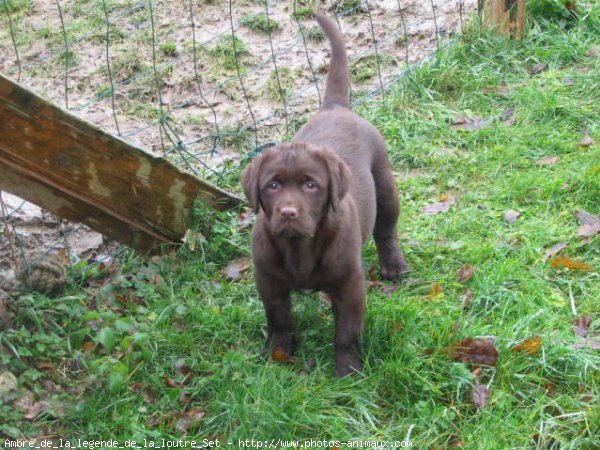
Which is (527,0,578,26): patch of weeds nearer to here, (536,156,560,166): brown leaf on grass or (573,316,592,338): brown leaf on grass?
(536,156,560,166): brown leaf on grass

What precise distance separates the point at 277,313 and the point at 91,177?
1.12 metres

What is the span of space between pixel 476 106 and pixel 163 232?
2523 millimetres

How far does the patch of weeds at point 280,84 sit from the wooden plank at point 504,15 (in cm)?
152

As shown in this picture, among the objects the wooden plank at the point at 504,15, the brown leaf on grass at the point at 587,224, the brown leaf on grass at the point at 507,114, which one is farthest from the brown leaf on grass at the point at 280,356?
the wooden plank at the point at 504,15

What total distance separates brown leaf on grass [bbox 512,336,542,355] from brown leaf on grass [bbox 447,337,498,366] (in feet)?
0.32

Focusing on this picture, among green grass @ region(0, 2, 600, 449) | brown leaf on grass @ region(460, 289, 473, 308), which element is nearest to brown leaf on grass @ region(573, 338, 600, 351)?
green grass @ region(0, 2, 600, 449)

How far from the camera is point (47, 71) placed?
6441 mm

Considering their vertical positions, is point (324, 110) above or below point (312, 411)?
above

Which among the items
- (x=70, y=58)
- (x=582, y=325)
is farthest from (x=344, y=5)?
(x=582, y=325)

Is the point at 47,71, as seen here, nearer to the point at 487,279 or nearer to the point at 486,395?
the point at 487,279

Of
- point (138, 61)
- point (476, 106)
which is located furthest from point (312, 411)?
point (138, 61)

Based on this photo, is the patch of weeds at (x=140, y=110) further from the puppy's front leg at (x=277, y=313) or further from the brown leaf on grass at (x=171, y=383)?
the brown leaf on grass at (x=171, y=383)

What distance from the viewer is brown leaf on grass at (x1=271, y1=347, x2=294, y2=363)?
388 cm

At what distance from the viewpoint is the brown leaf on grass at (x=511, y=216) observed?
4750mm
